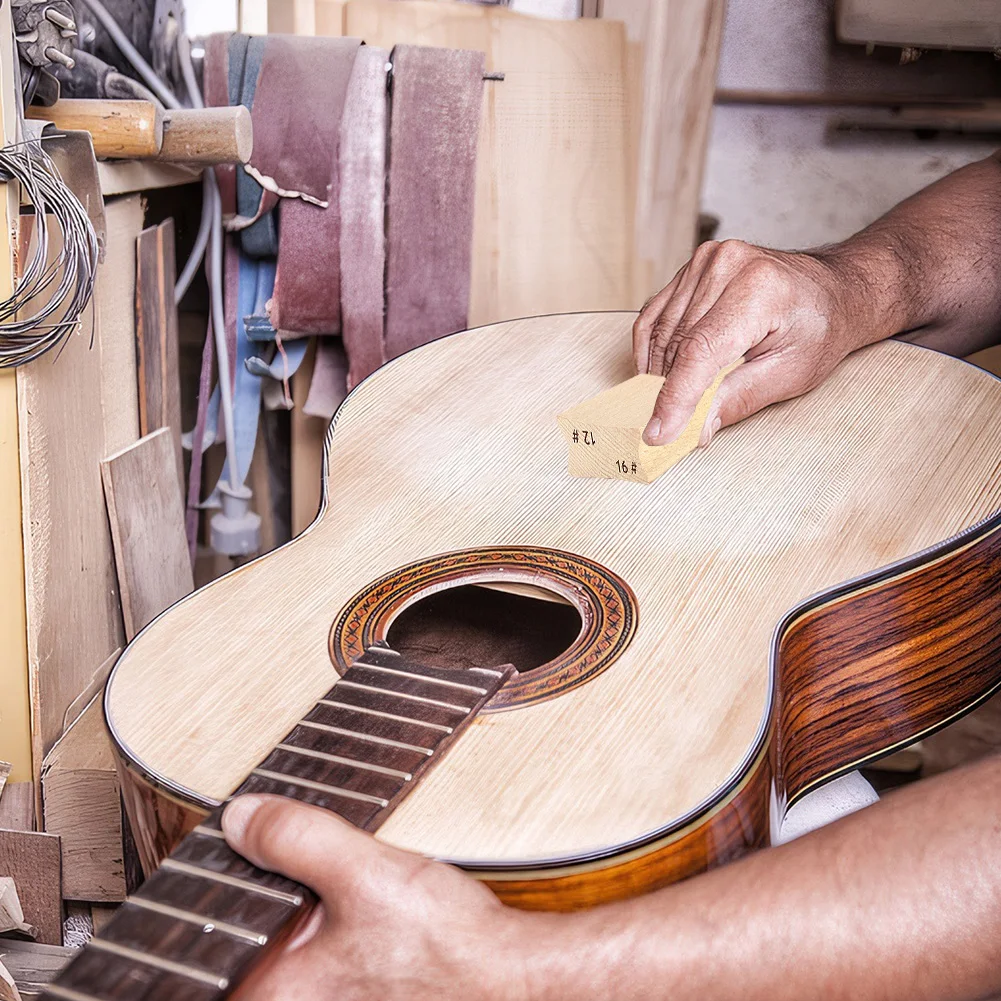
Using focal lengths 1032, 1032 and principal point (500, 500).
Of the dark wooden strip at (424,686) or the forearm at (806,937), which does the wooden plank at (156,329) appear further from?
the forearm at (806,937)

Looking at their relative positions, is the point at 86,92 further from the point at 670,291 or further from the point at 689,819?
the point at 689,819

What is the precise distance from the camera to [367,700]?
678mm

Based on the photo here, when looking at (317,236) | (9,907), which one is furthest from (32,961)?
(317,236)

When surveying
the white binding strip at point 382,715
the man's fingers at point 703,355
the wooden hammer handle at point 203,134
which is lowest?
the white binding strip at point 382,715

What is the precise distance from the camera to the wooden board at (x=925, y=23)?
5.24ft

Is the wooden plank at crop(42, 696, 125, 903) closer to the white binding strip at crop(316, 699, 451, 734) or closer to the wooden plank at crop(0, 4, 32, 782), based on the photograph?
the wooden plank at crop(0, 4, 32, 782)

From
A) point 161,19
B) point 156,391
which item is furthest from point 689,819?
point 161,19

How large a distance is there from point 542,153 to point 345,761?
127 cm

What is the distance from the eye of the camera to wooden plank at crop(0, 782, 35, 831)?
1161mm

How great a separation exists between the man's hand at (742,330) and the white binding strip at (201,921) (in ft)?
2.10

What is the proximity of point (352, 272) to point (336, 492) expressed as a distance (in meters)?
0.61

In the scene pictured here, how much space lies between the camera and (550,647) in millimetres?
927

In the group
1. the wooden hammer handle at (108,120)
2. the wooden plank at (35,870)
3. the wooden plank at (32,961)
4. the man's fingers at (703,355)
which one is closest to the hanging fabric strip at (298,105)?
the wooden hammer handle at (108,120)

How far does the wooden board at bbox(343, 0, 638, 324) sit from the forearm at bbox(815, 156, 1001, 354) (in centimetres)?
47
